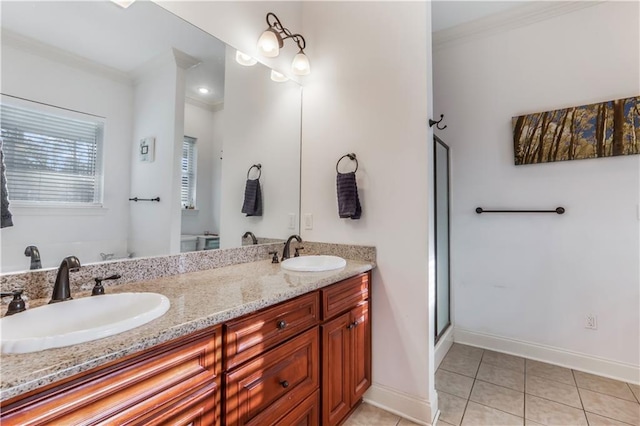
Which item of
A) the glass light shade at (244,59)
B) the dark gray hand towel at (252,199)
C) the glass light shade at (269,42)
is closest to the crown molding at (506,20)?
the glass light shade at (269,42)

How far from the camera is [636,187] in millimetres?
2029

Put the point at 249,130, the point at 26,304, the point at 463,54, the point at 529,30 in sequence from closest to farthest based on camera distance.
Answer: the point at 26,304
the point at 249,130
the point at 529,30
the point at 463,54

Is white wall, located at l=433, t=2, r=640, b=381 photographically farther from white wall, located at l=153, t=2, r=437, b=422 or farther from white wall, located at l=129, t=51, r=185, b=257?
white wall, located at l=129, t=51, r=185, b=257

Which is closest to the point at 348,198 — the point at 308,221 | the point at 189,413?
the point at 308,221

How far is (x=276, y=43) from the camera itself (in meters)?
1.79

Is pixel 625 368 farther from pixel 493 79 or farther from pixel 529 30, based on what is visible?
pixel 529 30

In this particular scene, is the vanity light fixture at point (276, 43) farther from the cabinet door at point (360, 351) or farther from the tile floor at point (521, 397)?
the tile floor at point (521, 397)

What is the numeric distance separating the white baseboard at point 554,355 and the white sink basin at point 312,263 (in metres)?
1.62

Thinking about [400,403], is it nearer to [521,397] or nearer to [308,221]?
[521,397]

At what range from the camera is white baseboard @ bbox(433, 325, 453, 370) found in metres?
2.25

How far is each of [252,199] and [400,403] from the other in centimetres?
152

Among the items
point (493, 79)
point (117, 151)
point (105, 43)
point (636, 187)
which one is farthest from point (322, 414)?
point (493, 79)

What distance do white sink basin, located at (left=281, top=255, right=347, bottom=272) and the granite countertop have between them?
0.04 metres

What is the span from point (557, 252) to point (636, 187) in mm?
637
